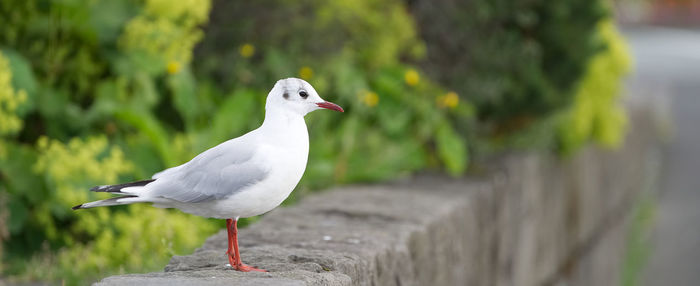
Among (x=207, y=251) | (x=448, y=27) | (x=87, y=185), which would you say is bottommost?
(x=207, y=251)

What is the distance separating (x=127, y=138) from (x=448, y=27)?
6.78ft

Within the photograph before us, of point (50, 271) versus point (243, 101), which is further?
point (243, 101)

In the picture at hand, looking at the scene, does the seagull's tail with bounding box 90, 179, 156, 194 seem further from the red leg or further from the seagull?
the red leg

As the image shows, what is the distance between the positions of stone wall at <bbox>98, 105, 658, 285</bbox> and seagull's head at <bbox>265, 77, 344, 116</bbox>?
1.50 feet

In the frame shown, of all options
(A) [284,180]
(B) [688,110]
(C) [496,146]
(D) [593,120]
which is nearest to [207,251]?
(A) [284,180]

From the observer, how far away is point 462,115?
208 inches

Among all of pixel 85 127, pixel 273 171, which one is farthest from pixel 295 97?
pixel 85 127

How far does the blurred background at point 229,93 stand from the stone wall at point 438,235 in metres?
0.31

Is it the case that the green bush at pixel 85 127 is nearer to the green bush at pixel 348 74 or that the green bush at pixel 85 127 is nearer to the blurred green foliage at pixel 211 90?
the blurred green foliage at pixel 211 90

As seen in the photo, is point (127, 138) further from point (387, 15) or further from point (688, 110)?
point (688, 110)

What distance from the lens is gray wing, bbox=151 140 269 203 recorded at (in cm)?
213

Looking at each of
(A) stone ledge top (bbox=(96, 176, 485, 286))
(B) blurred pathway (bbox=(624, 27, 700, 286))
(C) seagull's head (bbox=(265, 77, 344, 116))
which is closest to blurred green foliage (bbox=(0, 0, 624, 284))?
(A) stone ledge top (bbox=(96, 176, 485, 286))

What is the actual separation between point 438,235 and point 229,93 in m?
1.71

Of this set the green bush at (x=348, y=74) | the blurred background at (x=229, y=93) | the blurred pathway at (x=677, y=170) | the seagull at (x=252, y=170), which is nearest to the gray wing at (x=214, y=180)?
the seagull at (x=252, y=170)
